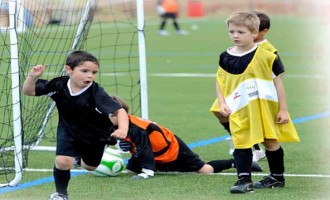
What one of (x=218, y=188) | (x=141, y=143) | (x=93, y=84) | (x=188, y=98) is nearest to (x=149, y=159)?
(x=141, y=143)

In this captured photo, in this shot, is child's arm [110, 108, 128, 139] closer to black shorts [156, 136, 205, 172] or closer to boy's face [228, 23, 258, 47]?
boy's face [228, 23, 258, 47]

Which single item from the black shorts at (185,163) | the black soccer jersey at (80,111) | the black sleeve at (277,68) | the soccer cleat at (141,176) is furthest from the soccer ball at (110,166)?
the black sleeve at (277,68)

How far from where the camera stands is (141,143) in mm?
8117

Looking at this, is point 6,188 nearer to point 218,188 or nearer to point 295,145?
point 218,188

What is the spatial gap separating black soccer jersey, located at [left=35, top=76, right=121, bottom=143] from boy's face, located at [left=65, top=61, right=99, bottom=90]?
0.26ft

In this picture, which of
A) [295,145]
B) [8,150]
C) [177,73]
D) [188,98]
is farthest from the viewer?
[177,73]

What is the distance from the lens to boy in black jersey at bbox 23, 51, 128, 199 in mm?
6879

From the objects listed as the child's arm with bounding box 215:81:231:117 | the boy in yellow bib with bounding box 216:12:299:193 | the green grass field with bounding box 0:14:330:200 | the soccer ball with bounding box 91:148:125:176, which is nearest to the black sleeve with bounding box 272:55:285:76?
the boy in yellow bib with bounding box 216:12:299:193

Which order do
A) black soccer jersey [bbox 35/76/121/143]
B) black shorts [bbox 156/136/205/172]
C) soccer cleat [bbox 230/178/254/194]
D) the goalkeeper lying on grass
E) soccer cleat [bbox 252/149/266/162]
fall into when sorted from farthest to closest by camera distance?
soccer cleat [bbox 252/149/266/162]
black shorts [bbox 156/136/205/172]
the goalkeeper lying on grass
soccer cleat [bbox 230/178/254/194]
black soccer jersey [bbox 35/76/121/143]

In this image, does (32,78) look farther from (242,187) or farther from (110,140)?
(242,187)

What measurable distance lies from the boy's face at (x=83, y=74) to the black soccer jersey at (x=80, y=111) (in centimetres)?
8

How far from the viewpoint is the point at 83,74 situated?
688 centimetres

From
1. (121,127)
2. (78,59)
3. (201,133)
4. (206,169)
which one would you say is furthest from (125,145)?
(201,133)

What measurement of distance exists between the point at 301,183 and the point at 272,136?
0.63 metres
